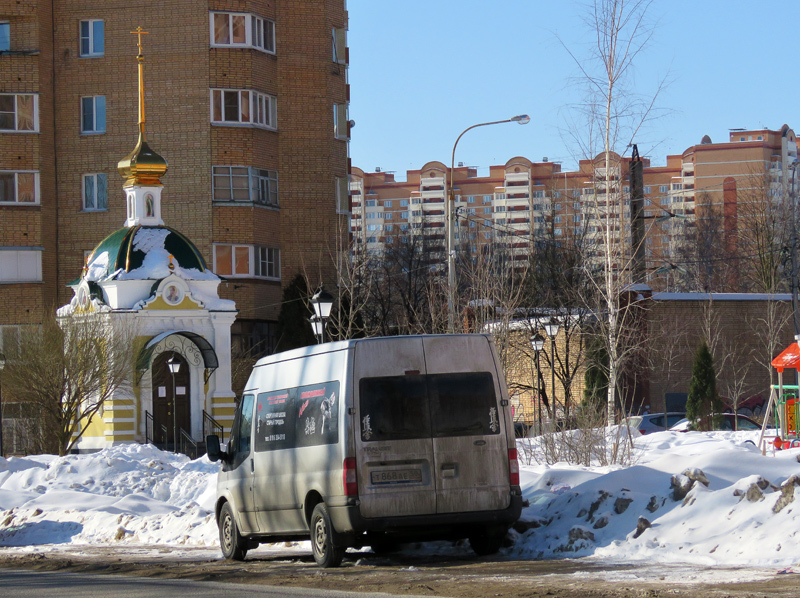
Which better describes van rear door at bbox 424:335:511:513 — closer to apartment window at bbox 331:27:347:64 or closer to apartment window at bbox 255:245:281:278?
apartment window at bbox 255:245:281:278

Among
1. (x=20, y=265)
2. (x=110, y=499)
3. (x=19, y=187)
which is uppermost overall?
(x=19, y=187)

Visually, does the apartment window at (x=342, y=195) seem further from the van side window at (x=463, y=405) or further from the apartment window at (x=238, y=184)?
the van side window at (x=463, y=405)

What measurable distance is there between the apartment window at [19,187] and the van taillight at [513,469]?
1503 inches

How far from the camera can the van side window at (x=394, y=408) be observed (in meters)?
12.8

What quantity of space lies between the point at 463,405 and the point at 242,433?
332cm

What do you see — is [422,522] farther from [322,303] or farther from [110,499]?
[322,303]

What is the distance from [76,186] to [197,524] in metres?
33.4

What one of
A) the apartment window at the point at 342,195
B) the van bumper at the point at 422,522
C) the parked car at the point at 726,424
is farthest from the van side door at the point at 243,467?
the apartment window at the point at 342,195

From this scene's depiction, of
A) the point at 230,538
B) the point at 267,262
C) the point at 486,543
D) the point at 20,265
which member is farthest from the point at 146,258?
the point at 486,543

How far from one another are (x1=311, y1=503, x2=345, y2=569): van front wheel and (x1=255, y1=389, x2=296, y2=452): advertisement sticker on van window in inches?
40.1

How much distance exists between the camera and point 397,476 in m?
12.9

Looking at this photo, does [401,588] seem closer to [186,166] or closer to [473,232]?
[186,166]

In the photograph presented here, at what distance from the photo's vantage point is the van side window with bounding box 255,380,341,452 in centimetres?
1310

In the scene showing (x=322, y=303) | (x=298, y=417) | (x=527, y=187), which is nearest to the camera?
(x=298, y=417)
